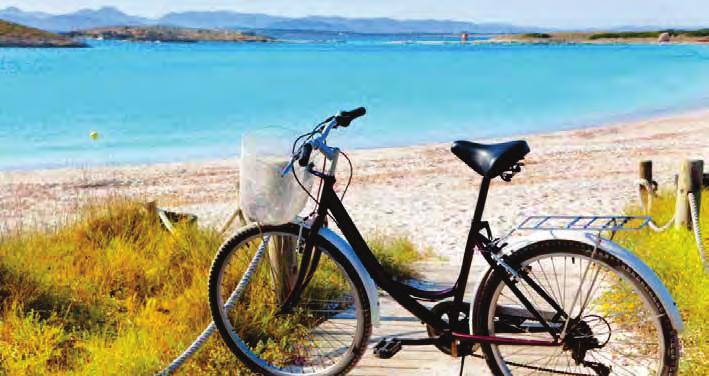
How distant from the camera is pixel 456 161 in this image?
56.5 feet

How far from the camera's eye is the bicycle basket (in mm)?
3984

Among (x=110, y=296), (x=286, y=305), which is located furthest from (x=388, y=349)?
(x=110, y=296)

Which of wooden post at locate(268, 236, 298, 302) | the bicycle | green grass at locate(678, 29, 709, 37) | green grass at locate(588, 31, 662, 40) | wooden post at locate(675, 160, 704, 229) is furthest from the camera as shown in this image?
green grass at locate(588, 31, 662, 40)

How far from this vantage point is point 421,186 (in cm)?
1404

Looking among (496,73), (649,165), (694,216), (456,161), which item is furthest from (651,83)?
(694,216)

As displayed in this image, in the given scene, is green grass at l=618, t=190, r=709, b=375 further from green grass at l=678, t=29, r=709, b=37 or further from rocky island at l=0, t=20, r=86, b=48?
green grass at l=678, t=29, r=709, b=37

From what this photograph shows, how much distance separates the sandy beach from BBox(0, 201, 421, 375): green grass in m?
1.54

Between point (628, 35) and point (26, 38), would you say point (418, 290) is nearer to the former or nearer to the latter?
point (26, 38)

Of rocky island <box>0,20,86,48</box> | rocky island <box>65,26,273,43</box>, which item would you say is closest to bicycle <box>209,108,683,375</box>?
rocky island <box>0,20,86,48</box>

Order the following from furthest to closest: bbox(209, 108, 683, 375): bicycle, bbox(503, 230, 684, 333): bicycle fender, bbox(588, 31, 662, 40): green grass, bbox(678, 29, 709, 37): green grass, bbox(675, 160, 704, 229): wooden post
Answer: bbox(588, 31, 662, 40): green grass < bbox(678, 29, 709, 37): green grass < bbox(675, 160, 704, 229): wooden post < bbox(209, 108, 683, 375): bicycle < bbox(503, 230, 684, 333): bicycle fender

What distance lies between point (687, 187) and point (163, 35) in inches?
5483

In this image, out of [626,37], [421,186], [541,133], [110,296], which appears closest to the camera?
[110,296]

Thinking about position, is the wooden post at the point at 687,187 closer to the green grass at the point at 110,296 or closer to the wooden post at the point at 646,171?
the wooden post at the point at 646,171

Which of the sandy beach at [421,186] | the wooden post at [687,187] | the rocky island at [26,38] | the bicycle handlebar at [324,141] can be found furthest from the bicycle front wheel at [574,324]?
the rocky island at [26,38]
